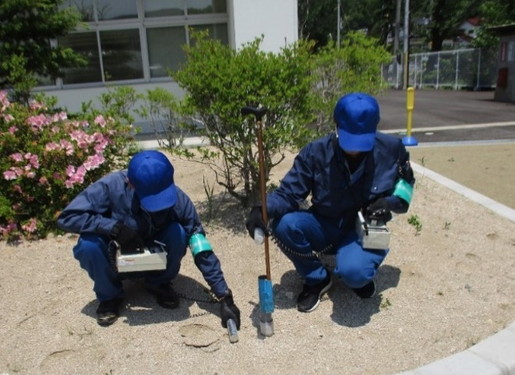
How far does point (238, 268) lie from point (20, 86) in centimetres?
330

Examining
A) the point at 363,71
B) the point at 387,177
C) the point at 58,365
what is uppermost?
the point at 363,71

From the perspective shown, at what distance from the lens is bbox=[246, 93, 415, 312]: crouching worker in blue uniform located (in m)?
2.84

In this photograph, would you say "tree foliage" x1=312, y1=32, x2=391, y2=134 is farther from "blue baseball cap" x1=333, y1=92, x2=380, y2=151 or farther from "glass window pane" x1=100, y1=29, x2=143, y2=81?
"glass window pane" x1=100, y1=29, x2=143, y2=81

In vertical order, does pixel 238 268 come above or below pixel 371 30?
below

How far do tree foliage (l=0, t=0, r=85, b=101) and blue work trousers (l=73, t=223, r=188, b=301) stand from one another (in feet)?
11.1

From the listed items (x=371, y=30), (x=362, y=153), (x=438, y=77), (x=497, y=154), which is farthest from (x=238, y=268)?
(x=371, y=30)

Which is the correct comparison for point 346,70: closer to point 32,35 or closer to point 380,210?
point 380,210

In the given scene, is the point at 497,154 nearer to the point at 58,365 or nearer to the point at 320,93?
the point at 320,93


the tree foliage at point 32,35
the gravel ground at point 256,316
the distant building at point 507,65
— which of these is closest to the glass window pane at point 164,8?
the tree foliage at point 32,35

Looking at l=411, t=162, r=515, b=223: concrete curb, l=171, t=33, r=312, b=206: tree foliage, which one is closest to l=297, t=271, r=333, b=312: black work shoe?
l=171, t=33, r=312, b=206: tree foliage

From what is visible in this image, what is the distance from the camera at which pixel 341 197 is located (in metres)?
2.92

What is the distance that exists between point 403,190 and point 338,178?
0.39 meters

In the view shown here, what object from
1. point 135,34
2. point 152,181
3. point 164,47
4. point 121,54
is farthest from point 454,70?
point 152,181

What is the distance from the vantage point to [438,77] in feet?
88.4
